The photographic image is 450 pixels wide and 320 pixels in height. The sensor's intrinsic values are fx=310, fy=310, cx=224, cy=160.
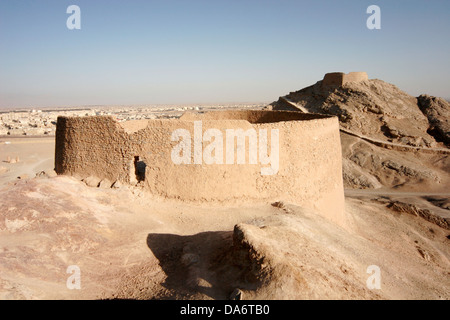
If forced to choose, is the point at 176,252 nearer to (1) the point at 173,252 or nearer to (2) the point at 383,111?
(1) the point at 173,252

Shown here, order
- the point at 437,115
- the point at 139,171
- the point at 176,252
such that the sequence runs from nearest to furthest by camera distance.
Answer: the point at 176,252 → the point at 139,171 → the point at 437,115

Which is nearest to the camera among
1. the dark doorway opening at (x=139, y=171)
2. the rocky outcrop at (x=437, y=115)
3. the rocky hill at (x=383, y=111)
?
the dark doorway opening at (x=139, y=171)

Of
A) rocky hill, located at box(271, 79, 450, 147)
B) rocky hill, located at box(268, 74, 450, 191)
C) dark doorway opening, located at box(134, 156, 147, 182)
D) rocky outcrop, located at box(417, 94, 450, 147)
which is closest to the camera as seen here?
dark doorway opening, located at box(134, 156, 147, 182)

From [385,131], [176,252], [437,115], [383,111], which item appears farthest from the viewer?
[437,115]

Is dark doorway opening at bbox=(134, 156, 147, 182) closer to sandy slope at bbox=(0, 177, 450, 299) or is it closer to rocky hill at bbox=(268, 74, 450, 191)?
sandy slope at bbox=(0, 177, 450, 299)

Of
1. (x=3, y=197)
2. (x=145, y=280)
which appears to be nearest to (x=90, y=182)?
(x=3, y=197)

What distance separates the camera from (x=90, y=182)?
9297mm

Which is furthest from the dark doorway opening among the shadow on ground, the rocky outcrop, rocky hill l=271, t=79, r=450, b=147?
the rocky outcrop

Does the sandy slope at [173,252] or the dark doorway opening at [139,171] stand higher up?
the dark doorway opening at [139,171]

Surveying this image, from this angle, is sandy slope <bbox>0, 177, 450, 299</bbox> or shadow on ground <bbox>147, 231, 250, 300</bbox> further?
shadow on ground <bbox>147, 231, 250, 300</bbox>

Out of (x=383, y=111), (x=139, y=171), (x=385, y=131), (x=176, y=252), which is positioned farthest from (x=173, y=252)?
(x=383, y=111)

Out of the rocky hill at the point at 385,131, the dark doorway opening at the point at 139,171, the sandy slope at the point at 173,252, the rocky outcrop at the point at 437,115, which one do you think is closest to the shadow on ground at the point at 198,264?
the sandy slope at the point at 173,252

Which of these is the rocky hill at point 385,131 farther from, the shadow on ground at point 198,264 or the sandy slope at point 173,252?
the shadow on ground at point 198,264

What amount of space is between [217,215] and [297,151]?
3.35m
